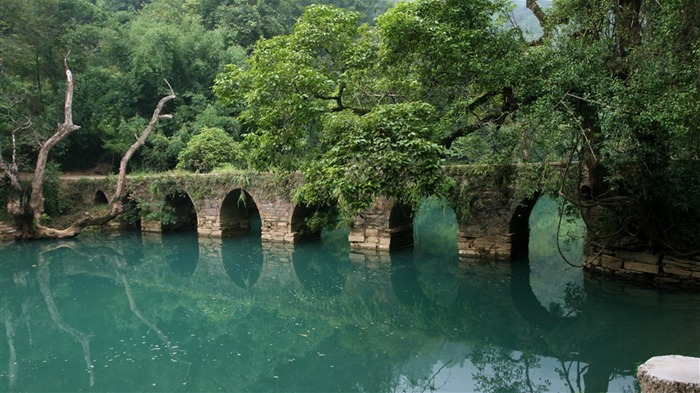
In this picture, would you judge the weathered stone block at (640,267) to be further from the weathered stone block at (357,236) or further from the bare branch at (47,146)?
the bare branch at (47,146)

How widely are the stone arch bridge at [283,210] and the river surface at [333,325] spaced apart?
1.91 ft

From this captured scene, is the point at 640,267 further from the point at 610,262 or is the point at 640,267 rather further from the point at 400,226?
the point at 400,226

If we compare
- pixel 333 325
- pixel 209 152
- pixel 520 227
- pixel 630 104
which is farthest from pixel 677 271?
pixel 209 152

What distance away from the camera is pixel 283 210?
1558cm

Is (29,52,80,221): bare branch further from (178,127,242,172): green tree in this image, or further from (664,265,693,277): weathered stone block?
(664,265,693,277): weathered stone block

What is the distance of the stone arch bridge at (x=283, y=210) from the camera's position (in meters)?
12.0

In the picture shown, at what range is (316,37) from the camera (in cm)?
941

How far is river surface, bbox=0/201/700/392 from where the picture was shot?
21.6 ft

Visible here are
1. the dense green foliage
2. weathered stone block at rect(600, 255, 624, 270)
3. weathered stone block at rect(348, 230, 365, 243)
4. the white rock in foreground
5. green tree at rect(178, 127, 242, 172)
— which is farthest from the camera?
green tree at rect(178, 127, 242, 172)

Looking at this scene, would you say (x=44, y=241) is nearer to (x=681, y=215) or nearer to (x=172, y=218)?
(x=172, y=218)

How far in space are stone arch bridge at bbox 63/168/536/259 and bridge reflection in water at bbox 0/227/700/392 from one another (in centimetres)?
71

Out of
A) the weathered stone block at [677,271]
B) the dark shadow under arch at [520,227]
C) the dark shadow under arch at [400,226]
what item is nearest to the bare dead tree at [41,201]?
the dark shadow under arch at [400,226]

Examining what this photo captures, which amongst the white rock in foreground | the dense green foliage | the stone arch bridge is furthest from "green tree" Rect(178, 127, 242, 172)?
the white rock in foreground

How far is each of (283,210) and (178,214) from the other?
544 centimetres
